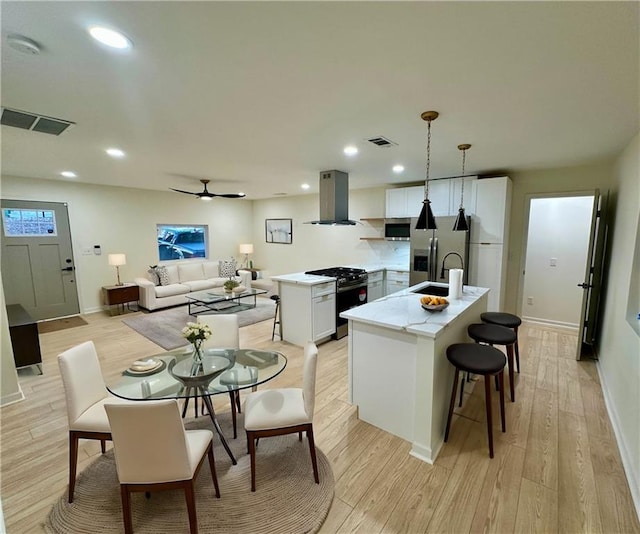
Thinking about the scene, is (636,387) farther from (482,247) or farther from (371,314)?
(482,247)

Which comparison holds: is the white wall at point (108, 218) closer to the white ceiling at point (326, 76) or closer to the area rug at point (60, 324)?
the area rug at point (60, 324)

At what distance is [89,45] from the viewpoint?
149cm

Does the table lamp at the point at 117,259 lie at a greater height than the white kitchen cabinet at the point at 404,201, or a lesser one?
lesser

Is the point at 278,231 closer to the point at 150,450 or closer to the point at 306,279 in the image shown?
the point at 306,279

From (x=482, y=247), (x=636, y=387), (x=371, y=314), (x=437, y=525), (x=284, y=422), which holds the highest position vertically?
(x=482, y=247)

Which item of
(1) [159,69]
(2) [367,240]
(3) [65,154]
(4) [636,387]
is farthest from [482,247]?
(3) [65,154]

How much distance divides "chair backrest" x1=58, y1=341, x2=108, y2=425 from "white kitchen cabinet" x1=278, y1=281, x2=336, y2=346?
239 cm

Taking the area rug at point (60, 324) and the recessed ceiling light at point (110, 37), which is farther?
the area rug at point (60, 324)

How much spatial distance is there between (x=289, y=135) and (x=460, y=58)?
167cm

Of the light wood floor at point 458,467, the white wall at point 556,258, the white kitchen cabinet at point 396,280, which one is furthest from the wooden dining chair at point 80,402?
the white wall at point 556,258

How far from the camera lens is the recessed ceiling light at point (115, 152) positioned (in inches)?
134

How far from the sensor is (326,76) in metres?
1.77

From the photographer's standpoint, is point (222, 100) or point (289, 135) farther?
point (289, 135)

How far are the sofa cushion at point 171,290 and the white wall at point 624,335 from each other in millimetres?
6802
